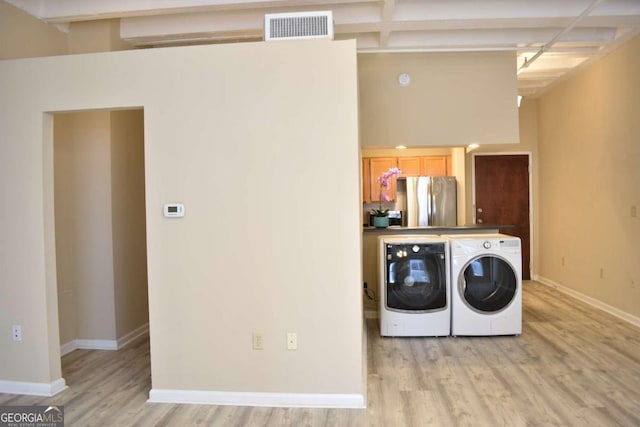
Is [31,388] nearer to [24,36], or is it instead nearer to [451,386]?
[24,36]

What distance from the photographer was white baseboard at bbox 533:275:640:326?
4.09 m

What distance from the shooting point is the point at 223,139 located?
2.62 m

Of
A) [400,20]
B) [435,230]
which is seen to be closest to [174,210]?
[400,20]

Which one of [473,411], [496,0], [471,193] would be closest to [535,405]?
[473,411]

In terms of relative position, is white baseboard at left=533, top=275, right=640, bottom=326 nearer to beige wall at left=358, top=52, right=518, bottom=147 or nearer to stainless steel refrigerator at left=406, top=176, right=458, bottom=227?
stainless steel refrigerator at left=406, top=176, right=458, bottom=227

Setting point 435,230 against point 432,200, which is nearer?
point 435,230

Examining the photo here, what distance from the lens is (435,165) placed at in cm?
691

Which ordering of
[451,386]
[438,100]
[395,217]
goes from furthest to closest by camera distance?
[395,217]
[438,100]
[451,386]

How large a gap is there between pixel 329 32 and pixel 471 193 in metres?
4.54

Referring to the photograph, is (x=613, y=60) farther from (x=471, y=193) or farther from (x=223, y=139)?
(x=223, y=139)

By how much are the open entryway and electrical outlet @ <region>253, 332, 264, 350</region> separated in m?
1.74

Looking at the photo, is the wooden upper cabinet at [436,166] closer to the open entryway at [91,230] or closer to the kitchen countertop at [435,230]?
the kitchen countertop at [435,230]

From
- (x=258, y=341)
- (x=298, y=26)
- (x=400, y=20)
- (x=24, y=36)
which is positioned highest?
(x=400, y=20)

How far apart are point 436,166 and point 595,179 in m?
2.54
